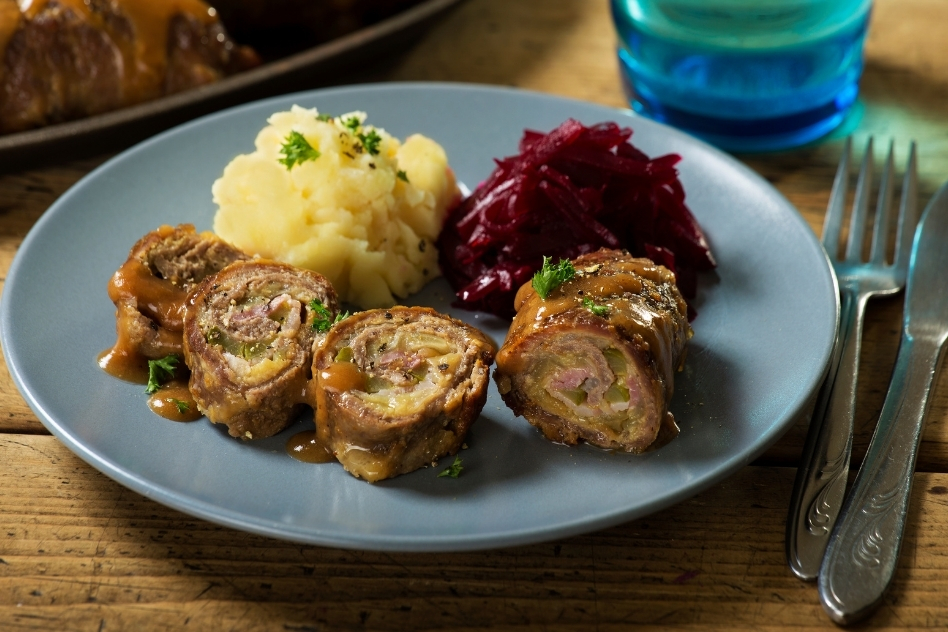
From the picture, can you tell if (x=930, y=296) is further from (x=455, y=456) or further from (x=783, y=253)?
(x=455, y=456)

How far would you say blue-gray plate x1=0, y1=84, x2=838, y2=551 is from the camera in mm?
2482

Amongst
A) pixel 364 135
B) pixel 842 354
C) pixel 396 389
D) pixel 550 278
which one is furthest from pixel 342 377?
pixel 842 354

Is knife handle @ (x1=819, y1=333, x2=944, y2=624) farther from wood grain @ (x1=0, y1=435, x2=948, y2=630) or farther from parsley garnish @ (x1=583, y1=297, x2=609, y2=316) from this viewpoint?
parsley garnish @ (x1=583, y1=297, x2=609, y2=316)

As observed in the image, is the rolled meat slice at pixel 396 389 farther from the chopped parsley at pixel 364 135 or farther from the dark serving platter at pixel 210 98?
the dark serving platter at pixel 210 98

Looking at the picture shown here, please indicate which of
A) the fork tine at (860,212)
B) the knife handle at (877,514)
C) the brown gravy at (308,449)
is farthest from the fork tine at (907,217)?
the brown gravy at (308,449)

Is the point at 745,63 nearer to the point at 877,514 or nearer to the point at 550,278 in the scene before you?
the point at 550,278

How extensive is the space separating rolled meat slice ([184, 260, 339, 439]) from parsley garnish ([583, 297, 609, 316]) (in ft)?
2.72

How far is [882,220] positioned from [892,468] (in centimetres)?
157

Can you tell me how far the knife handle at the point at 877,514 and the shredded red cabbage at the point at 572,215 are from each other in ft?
2.87

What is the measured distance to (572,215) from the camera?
3.54m

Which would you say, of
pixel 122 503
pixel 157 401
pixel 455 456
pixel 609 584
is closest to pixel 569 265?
pixel 455 456

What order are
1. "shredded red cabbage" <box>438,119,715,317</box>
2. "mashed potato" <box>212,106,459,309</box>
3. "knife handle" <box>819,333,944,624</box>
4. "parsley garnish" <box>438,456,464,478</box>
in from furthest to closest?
"shredded red cabbage" <box>438,119,715,317</box> → "mashed potato" <box>212,106,459,309</box> → "parsley garnish" <box>438,456,464,478</box> → "knife handle" <box>819,333,944,624</box>

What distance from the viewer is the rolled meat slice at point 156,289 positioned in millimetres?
3008

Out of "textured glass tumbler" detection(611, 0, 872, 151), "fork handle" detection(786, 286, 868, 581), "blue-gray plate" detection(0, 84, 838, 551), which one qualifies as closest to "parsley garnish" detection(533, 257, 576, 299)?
"blue-gray plate" detection(0, 84, 838, 551)
